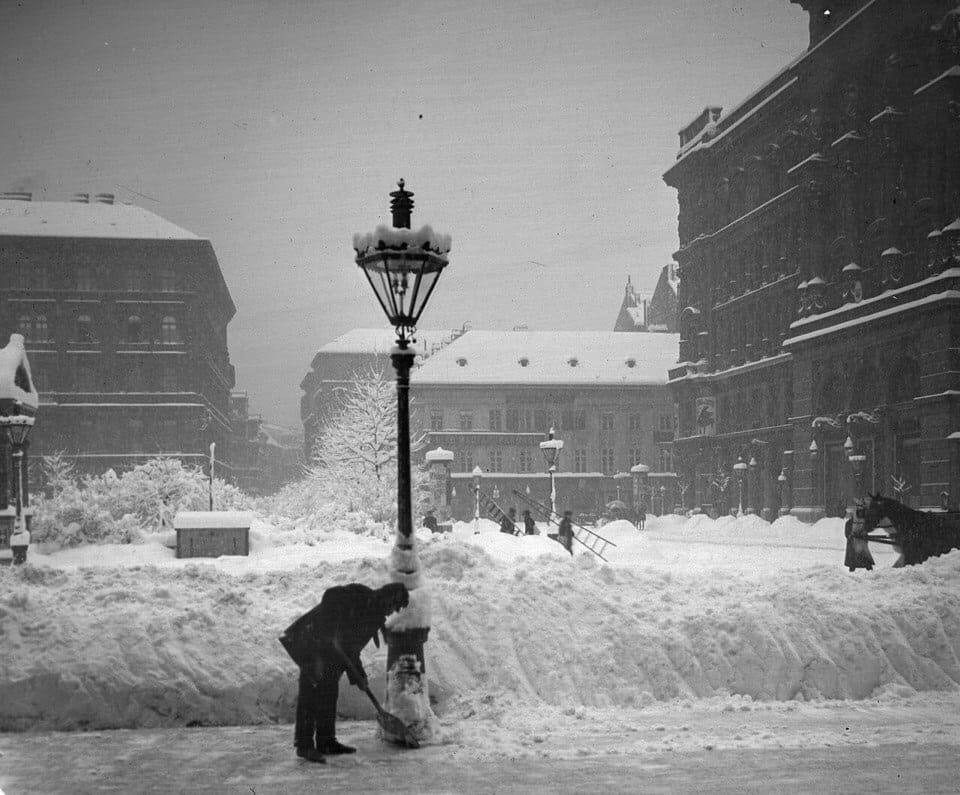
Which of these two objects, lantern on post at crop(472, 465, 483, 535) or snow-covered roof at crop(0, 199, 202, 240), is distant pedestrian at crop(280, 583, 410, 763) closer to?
snow-covered roof at crop(0, 199, 202, 240)

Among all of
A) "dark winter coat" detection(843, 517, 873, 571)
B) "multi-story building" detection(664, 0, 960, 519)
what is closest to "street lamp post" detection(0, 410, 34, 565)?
"multi-story building" detection(664, 0, 960, 519)

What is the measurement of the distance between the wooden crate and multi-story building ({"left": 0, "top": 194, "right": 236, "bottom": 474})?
7.31 ft

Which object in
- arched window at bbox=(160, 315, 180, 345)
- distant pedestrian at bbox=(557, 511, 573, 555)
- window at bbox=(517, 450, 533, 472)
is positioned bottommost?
distant pedestrian at bbox=(557, 511, 573, 555)

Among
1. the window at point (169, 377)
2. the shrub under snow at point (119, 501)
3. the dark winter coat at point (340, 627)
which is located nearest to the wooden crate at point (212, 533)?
the shrub under snow at point (119, 501)

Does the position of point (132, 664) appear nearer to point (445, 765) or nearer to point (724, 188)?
point (445, 765)

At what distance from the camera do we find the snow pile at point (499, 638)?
7.15 meters

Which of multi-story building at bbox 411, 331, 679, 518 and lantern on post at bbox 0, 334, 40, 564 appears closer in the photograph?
lantern on post at bbox 0, 334, 40, 564

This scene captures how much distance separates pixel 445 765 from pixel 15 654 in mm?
3346

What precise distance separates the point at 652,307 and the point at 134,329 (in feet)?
38.6

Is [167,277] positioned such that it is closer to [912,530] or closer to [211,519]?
[211,519]

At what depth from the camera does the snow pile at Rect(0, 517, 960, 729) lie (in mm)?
7148

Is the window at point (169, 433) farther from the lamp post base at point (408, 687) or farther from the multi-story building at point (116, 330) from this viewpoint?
the lamp post base at point (408, 687)

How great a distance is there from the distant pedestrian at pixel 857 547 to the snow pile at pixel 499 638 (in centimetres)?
140

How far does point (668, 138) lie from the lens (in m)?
11.9
